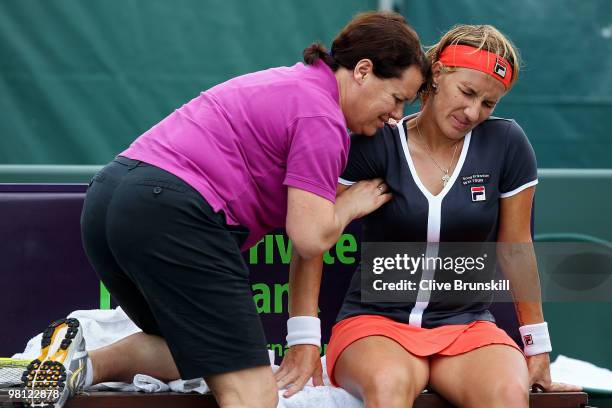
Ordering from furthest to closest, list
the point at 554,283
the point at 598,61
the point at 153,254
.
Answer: the point at 598,61
the point at 554,283
the point at 153,254

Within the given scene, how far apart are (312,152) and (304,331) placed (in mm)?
686

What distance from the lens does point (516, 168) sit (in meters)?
3.02

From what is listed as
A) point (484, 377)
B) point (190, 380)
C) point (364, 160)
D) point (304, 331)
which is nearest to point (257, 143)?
point (364, 160)

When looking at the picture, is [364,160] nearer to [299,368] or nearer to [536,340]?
[299,368]

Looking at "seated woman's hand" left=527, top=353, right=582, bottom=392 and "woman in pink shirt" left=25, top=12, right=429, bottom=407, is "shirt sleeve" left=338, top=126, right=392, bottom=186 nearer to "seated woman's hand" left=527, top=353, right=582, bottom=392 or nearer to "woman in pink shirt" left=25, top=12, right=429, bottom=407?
"woman in pink shirt" left=25, top=12, right=429, bottom=407

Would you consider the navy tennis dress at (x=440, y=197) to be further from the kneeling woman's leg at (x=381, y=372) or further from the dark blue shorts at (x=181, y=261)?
the dark blue shorts at (x=181, y=261)

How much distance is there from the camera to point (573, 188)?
442cm

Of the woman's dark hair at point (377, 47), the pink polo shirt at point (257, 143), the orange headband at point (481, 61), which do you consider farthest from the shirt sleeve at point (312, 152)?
the orange headband at point (481, 61)

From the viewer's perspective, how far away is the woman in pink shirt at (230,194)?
246cm

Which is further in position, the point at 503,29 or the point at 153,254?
the point at 503,29

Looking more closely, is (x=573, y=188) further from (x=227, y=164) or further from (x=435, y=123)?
(x=227, y=164)

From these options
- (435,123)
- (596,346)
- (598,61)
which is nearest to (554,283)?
(596,346)

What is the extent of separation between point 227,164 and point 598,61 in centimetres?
264

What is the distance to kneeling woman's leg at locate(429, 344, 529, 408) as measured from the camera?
2648mm
